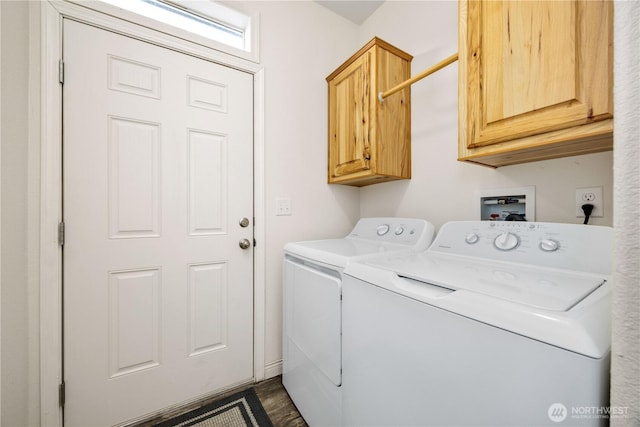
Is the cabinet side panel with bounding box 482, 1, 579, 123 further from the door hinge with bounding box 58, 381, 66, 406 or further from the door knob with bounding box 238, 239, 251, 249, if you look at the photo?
the door hinge with bounding box 58, 381, 66, 406

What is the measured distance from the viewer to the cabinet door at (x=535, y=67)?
70cm

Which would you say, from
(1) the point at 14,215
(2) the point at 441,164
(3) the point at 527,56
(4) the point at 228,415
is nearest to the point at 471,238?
(2) the point at 441,164

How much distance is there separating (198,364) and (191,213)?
891 mm

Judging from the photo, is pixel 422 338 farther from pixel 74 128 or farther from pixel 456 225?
pixel 74 128

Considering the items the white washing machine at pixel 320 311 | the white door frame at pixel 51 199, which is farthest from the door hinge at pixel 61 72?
the white washing machine at pixel 320 311

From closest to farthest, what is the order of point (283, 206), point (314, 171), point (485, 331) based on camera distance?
point (485, 331)
point (283, 206)
point (314, 171)

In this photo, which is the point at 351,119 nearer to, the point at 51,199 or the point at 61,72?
the point at 61,72

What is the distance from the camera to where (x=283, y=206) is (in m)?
1.73

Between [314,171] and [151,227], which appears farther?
[314,171]

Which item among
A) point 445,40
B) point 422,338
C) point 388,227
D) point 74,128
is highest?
point 445,40

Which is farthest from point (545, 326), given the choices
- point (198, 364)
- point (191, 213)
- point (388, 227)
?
point (198, 364)

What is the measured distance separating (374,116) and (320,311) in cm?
112

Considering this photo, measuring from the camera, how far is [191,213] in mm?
1451

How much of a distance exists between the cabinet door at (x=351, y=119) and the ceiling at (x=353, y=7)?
589 mm
